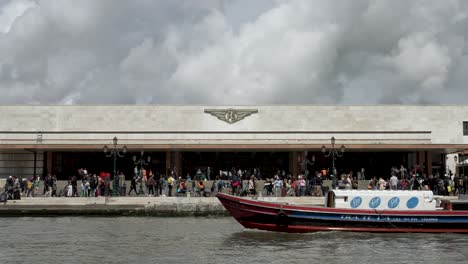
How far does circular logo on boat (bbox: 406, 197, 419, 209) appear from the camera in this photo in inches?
1078

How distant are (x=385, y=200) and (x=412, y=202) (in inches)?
45.1

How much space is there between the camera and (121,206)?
1436 inches

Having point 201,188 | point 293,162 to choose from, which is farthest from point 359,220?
point 293,162

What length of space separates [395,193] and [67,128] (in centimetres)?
3530

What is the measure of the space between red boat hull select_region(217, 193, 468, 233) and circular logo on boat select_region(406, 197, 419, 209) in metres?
0.51

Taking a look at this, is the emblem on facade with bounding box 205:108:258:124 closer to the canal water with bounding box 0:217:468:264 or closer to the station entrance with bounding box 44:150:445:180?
the station entrance with bounding box 44:150:445:180

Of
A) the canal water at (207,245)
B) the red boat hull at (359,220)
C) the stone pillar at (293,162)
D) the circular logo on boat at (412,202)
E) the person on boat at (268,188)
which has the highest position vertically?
the stone pillar at (293,162)

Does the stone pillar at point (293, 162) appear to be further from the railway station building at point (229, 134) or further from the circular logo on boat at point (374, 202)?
the circular logo on boat at point (374, 202)

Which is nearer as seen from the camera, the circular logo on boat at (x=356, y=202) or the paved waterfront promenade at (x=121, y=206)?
the circular logo on boat at (x=356, y=202)

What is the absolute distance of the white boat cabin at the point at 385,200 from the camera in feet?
89.7

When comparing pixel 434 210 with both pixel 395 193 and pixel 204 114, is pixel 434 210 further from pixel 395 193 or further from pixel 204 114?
pixel 204 114

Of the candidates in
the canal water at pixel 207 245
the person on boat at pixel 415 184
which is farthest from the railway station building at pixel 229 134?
the canal water at pixel 207 245

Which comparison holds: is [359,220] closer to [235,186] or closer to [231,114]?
[235,186]

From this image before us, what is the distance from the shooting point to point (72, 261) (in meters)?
20.6
